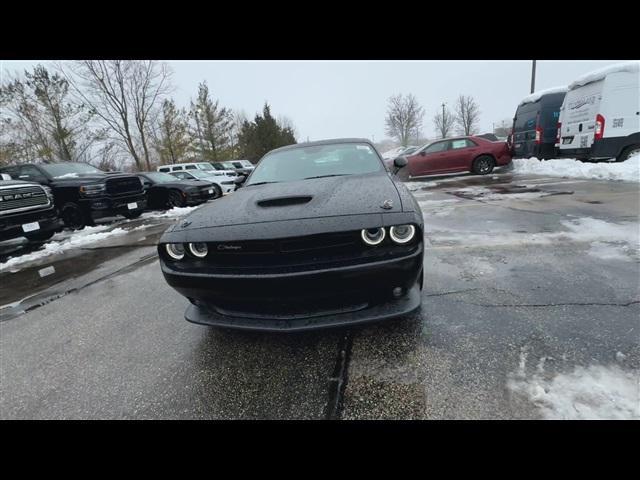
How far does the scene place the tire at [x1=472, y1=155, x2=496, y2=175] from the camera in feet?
36.2

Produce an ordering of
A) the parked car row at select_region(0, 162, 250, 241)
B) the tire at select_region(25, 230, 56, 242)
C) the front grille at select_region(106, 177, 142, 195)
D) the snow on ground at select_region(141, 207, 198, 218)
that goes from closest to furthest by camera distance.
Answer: the parked car row at select_region(0, 162, 250, 241), the tire at select_region(25, 230, 56, 242), the front grille at select_region(106, 177, 142, 195), the snow on ground at select_region(141, 207, 198, 218)

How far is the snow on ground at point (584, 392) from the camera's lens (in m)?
1.41

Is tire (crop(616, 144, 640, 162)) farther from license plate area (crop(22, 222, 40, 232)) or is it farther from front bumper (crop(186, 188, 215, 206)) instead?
license plate area (crop(22, 222, 40, 232))

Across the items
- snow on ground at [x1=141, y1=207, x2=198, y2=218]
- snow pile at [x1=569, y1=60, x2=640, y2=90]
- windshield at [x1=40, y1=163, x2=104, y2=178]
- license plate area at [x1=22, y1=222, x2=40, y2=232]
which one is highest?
snow pile at [x1=569, y1=60, x2=640, y2=90]

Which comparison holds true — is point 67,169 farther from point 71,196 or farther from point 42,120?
point 42,120

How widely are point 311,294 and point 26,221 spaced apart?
23.4 feet

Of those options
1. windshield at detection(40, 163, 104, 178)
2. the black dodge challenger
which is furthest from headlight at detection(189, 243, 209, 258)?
windshield at detection(40, 163, 104, 178)

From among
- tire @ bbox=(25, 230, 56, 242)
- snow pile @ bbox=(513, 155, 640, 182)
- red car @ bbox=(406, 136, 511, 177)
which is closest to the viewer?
tire @ bbox=(25, 230, 56, 242)

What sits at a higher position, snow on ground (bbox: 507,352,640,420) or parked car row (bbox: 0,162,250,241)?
parked car row (bbox: 0,162,250,241)

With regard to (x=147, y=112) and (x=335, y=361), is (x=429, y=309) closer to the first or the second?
(x=335, y=361)

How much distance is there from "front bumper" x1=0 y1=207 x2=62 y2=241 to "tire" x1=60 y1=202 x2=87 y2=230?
111cm

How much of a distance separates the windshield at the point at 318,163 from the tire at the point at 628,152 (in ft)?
29.5
